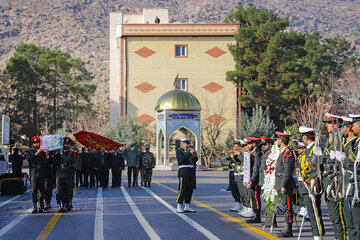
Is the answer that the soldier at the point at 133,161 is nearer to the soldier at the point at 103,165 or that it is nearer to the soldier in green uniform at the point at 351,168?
the soldier at the point at 103,165

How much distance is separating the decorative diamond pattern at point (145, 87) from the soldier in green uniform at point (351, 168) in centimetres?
5350

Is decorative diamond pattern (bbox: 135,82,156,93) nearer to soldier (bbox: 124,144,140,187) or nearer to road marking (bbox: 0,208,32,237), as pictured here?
soldier (bbox: 124,144,140,187)

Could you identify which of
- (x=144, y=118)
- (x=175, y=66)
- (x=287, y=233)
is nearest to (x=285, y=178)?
(x=287, y=233)

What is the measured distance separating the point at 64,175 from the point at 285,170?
20.5 ft

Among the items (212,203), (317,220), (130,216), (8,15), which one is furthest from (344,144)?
(8,15)

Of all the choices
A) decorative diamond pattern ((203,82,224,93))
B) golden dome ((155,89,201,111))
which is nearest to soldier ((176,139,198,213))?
golden dome ((155,89,201,111))

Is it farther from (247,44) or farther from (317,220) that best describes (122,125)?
(317,220)

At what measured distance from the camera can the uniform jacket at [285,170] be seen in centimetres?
1125

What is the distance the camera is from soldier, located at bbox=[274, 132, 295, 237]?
11188 mm

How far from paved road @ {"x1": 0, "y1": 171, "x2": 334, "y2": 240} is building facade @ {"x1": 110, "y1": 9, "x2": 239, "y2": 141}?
42.8m

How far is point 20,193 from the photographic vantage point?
2133cm

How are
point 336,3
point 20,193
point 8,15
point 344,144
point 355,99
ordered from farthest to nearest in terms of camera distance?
point 336,3 < point 8,15 < point 355,99 < point 20,193 < point 344,144

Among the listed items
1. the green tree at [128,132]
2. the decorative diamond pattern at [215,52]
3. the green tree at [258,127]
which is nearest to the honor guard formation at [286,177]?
the green tree at [258,127]

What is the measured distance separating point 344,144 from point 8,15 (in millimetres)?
167224
